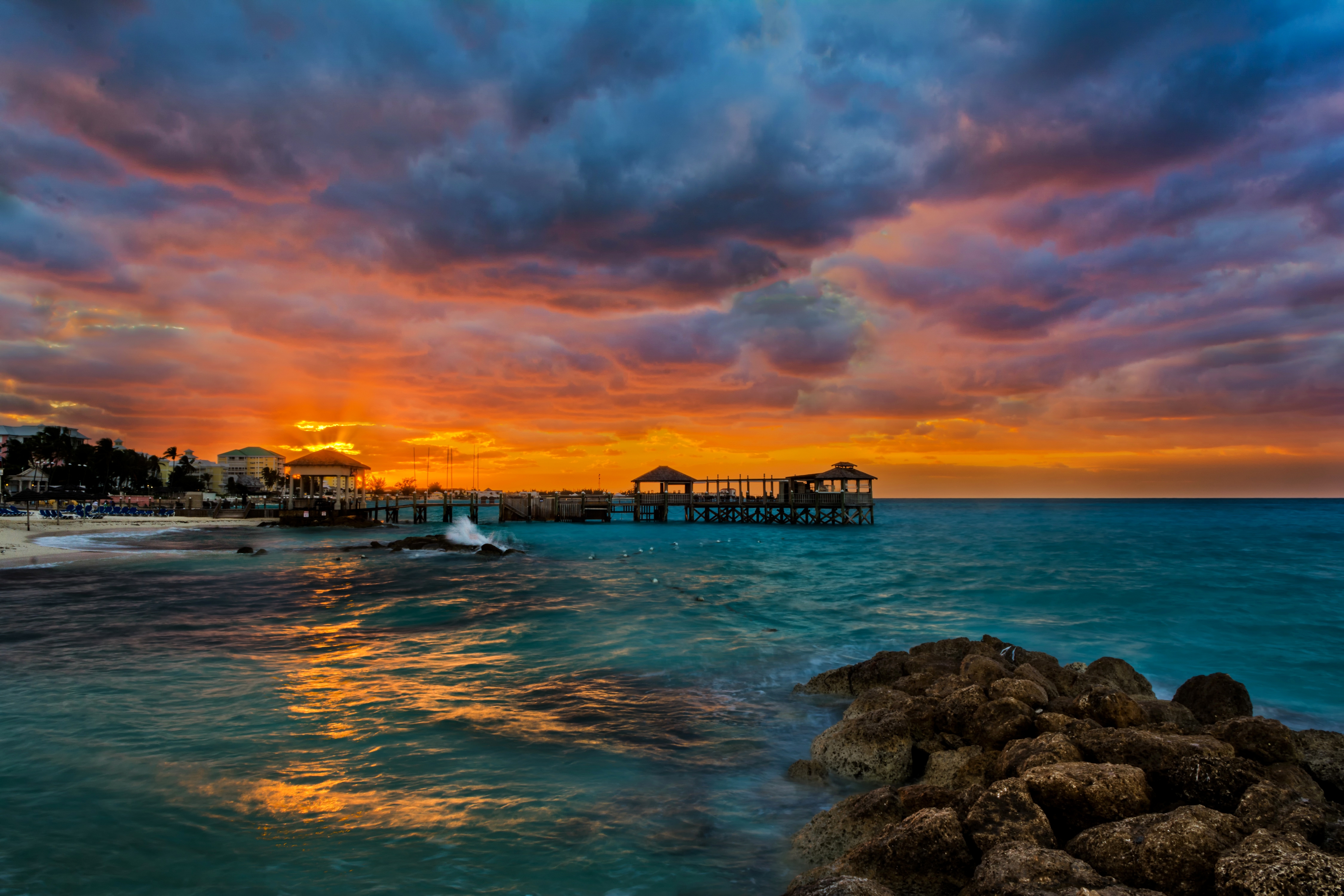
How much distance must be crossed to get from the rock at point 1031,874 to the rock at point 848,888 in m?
0.62

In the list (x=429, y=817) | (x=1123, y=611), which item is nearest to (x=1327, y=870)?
(x=429, y=817)

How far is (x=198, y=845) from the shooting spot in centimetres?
607

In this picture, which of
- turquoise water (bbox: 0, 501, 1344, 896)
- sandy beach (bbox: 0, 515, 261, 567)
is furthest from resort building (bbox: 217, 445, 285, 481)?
turquoise water (bbox: 0, 501, 1344, 896)

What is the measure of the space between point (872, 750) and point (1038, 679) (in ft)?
9.14

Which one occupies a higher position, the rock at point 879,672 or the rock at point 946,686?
the rock at point 946,686

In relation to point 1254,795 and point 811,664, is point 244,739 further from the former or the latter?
point 1254,795

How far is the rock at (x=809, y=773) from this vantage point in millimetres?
7480

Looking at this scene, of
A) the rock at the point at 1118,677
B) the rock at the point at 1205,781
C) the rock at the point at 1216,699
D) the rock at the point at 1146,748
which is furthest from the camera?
the rock at the point at 1118,677

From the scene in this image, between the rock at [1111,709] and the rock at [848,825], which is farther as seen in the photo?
the rock at [1111,709]

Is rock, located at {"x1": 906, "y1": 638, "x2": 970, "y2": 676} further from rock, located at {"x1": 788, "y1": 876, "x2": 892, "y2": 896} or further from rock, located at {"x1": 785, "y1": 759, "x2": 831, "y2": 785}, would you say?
rock, located at {"x1": 788, "y1": 876, "x2": 892, "y2": 896}

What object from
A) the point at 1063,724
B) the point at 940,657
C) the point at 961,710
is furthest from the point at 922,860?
the point at 940,657

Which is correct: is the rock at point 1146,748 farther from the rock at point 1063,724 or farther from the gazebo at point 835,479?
the gazebo at point 835,479

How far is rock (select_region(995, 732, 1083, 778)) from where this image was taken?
5.62 metres

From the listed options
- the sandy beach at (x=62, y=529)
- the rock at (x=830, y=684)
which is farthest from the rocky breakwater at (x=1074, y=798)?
the sandy beach at (x=62, y=529)
